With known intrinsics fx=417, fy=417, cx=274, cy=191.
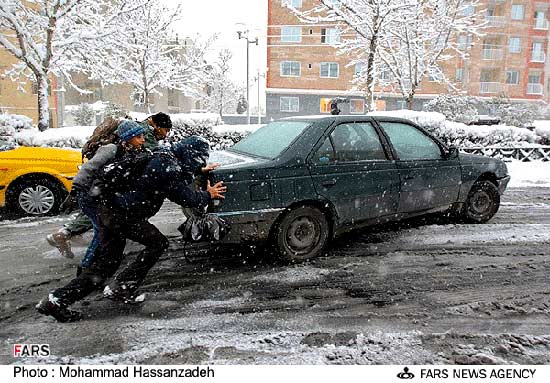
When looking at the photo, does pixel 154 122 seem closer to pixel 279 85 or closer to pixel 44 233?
pixel 44 233

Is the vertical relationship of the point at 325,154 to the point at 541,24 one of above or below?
below

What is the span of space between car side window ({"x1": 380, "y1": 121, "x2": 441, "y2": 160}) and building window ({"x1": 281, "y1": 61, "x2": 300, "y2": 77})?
32.2 m

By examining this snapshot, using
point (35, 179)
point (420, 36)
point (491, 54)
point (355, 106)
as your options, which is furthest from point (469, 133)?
point (491, 54)

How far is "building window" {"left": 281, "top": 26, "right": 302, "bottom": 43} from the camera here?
1405 inches

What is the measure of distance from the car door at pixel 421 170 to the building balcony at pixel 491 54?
38.5m

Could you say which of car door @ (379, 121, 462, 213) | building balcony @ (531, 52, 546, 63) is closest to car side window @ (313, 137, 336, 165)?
car door @ (379, 121, 462, 213)

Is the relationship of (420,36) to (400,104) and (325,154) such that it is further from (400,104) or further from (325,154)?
(400,104)

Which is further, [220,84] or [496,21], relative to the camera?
[220,84]

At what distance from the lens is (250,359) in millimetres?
2795

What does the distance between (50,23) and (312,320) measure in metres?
13.3

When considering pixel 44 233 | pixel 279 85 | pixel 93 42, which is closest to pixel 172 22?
pixel 93 42

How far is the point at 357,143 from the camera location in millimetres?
4781

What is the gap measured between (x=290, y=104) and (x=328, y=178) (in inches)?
1300

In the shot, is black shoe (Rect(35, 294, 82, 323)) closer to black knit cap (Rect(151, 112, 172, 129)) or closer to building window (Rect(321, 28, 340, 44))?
black knit cap (Rect(151, 112, 172, 129))
